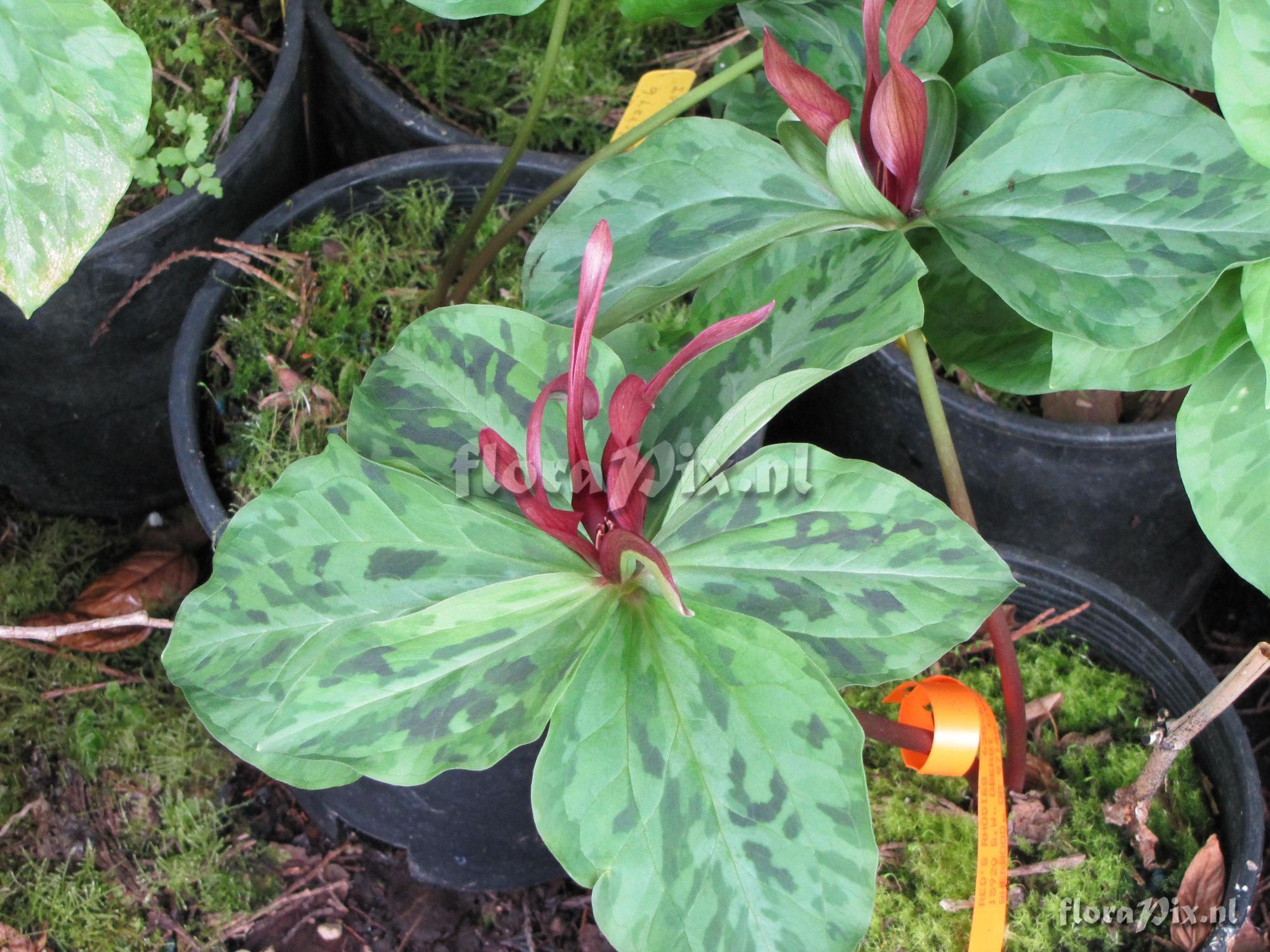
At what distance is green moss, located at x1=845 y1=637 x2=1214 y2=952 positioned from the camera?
1.01 metres

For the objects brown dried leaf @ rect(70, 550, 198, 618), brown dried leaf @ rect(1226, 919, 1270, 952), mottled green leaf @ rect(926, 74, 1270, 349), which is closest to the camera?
mottled green leaf @ rect(926, 74, 1270, 349)

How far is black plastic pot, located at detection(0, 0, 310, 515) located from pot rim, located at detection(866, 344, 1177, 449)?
85 centimetres

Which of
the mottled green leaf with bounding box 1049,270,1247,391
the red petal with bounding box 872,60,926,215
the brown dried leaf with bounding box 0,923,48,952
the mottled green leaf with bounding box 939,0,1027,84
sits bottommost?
the brown dried leaf with bounding box 0,923,48,952

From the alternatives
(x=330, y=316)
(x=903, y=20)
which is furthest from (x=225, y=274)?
(x=903, y=20)

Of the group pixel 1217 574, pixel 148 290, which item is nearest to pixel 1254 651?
pixel 1217 574

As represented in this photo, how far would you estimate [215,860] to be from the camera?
1354 millimetres

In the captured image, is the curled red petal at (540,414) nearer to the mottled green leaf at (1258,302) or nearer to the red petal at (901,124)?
the red petal at (901,124)

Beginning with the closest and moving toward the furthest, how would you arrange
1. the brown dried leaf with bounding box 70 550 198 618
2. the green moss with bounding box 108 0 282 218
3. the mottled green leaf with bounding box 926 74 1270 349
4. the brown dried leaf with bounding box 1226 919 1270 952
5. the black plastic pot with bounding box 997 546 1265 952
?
the mottled green leaf with bounding box 926 74 1270 349 < the black plastic pot with bounding box 997 546 1265 952 < the green moss with bounding box 108 0 282 218 < the brown dried leaf with bounding box 1226 919 1270 952 < the brown dried leaf with bounding box 70 550 198 618

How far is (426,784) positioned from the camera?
1117 millimetres

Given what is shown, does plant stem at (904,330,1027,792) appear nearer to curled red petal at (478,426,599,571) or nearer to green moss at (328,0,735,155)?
curled red petal at (478,426,599,571)

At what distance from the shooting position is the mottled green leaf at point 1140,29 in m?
0.85

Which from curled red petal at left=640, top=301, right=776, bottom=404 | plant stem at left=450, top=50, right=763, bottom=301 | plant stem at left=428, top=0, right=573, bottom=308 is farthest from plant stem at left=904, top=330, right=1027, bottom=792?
plant stem at left=428, top=0, right=573, bottom=308

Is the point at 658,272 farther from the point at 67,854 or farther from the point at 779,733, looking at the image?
the point at 67,854

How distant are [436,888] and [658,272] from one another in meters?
0.87
